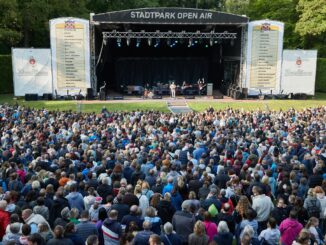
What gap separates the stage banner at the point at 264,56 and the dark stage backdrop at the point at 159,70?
21.9 ft

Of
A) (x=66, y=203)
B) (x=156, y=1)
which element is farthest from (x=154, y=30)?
(x=66, y=203)

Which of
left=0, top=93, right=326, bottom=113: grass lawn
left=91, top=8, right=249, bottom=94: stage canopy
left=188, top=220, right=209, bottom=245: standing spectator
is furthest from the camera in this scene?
left=91, top=8, right=249, bottom=94: stage canopy

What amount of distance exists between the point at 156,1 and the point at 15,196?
41.8 metres

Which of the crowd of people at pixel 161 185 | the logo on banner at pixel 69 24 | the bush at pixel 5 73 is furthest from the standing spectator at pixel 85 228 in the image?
the bush at pixel 5 73

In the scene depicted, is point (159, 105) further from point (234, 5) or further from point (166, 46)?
point (234, 5)

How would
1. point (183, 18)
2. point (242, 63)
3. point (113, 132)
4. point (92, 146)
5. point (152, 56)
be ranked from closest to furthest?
point (92, 146) → point (113, 132) → point (183, 18) → point (242, 63) → point (152, 56)

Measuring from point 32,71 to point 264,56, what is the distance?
16649 mm

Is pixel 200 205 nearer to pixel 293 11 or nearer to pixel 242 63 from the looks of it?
pixel 242 63

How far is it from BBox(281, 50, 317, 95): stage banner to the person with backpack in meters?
24.7

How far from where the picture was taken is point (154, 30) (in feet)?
104

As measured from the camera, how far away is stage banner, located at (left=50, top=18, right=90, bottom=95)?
96.6ft

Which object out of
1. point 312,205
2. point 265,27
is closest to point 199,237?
point 312,205

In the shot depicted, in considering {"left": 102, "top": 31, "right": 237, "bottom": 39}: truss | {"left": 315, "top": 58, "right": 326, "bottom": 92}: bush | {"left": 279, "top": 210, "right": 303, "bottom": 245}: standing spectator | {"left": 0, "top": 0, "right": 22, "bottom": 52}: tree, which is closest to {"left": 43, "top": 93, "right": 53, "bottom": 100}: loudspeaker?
{"left": 102, "top": 31, "right": 237, "bottom": 39}: truss

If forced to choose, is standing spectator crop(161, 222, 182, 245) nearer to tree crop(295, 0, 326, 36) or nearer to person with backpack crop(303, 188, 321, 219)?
person with backpack crop(303, 188, 321, 219)
